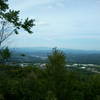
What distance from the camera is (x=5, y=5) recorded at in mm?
9031

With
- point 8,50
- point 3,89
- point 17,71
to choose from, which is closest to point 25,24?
point 8,50

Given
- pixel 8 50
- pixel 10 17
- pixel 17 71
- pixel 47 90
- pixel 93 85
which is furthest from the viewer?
pixel 17 71

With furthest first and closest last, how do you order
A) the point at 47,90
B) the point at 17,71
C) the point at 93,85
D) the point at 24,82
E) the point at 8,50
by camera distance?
the point at 17,71, the point at 93,85, the point at 24,82, the point at 47,90, the point at 8,50

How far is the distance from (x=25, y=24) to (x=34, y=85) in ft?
20.5

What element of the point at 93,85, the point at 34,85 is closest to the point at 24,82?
the point at 34,85

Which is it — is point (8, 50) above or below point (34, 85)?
Result: above

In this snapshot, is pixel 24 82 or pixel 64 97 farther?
pixel 24 82

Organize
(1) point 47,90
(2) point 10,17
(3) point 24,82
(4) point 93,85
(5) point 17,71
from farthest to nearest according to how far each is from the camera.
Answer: (5) point 17,71 → (4) point 93,85 → (3) point 24,82 → (1) point 47,90 → (2) point 10,17

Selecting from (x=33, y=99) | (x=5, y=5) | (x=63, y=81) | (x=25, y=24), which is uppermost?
(x=5, y=5)

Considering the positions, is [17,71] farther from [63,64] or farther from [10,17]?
[10,17]

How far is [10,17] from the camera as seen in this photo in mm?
8984

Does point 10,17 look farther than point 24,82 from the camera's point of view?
No

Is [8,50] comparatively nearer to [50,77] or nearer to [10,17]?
[10,17]

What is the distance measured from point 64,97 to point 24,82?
2687 millimetres
